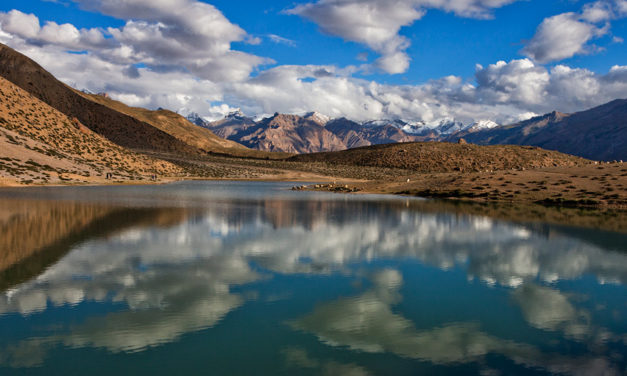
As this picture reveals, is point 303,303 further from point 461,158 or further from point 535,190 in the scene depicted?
point 461,158

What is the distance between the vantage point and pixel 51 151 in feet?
290

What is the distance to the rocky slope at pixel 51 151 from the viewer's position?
7556cm

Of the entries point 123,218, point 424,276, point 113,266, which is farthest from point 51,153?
point 424,276

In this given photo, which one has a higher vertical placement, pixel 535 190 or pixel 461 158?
pixel 461 158

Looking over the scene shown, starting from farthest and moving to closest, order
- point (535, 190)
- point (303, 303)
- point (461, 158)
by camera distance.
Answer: point (461, 158), point (535, 190), point (303, 303)

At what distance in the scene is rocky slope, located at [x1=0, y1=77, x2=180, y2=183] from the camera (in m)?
75.6

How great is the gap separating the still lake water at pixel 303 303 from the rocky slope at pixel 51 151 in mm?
58402

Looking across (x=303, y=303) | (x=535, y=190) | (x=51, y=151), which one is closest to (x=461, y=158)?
(x=535, y=190)

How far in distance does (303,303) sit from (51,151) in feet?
303

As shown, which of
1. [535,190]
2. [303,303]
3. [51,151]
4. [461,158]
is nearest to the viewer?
[303,303]

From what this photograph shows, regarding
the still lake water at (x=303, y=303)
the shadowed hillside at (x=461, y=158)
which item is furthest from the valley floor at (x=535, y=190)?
the shadowed hillside at (x=461, y=158)

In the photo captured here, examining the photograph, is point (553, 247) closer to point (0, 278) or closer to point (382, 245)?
point (382, 245)

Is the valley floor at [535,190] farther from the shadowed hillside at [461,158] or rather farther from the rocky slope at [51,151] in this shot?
the shadowed hillside at [461,158]

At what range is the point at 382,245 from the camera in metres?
23.7
